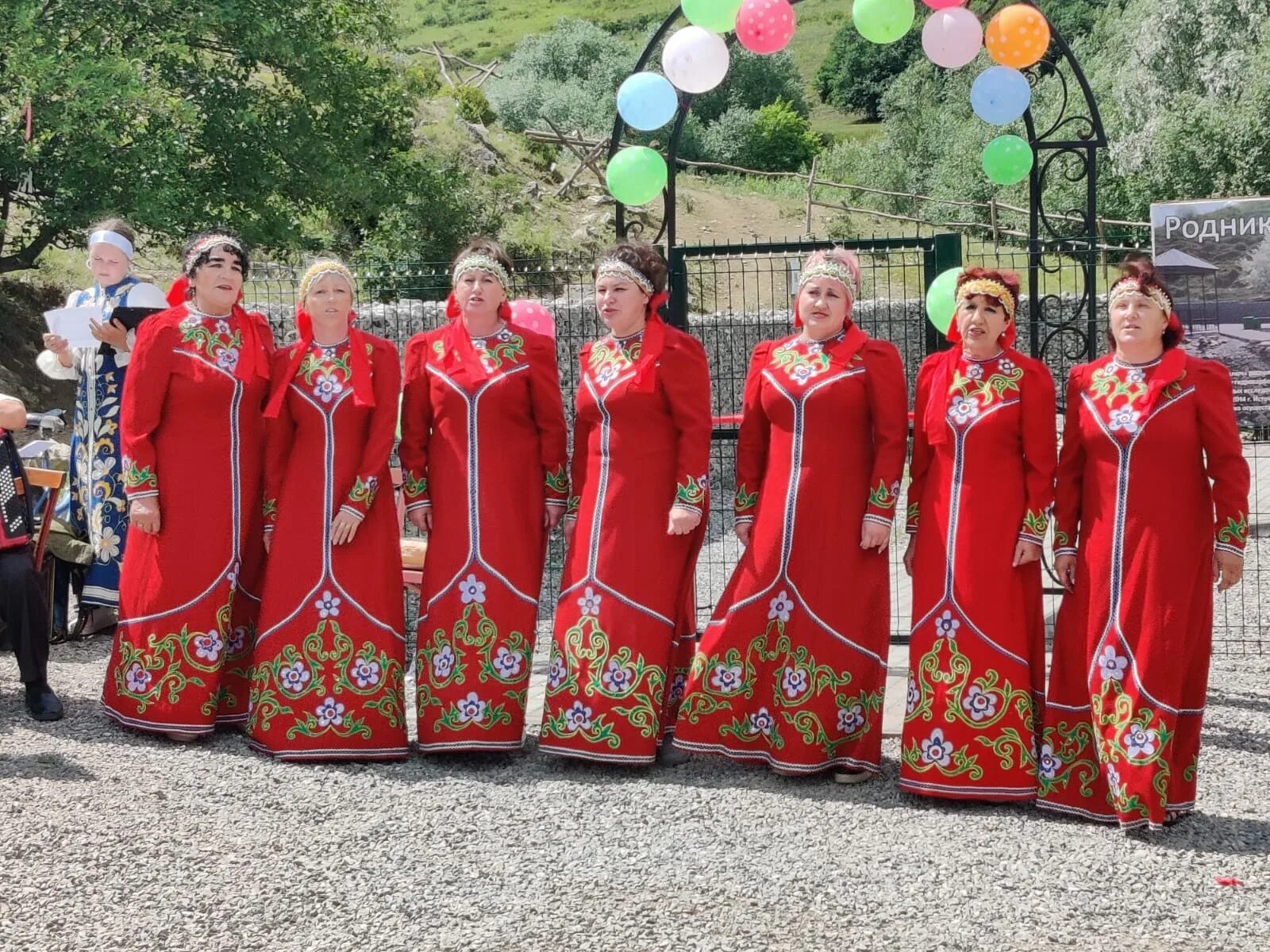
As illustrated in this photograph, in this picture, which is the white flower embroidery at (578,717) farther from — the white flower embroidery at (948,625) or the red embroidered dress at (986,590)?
the white flower embroidery at (948,625)

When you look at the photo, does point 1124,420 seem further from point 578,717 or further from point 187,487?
point 187,487

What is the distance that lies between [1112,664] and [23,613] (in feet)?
13.1

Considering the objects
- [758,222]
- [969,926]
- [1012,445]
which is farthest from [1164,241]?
[758,222]

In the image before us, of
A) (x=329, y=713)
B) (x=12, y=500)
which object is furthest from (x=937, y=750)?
(x=12, y=500)

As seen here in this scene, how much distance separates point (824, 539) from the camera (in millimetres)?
4812

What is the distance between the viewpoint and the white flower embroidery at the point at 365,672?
5113 millimetres

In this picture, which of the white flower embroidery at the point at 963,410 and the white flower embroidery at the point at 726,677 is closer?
the white flower embroidery at the point at 963,410

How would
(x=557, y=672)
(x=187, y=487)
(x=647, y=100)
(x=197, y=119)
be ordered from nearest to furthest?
(x=557, y=672) < (x=187, y=487) < (x=647, y=100) < (x=197, y=119)

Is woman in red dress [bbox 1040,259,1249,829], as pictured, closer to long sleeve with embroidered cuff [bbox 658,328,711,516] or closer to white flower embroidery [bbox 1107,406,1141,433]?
white flower embroidery [bbox 1107,406,1141,433]

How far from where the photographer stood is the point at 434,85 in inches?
1178

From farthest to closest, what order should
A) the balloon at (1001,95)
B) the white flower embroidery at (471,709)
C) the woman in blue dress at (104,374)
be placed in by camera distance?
the balloon at (1001,95) < the woman in blue dress at (104,374) < the white flower embroidery at (471,709)

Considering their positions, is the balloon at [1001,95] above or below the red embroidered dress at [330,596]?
above

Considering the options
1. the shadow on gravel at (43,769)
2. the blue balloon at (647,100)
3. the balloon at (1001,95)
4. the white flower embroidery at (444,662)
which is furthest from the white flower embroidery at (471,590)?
the balloon at (1001,95)

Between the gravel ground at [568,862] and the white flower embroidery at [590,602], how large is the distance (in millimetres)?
564
